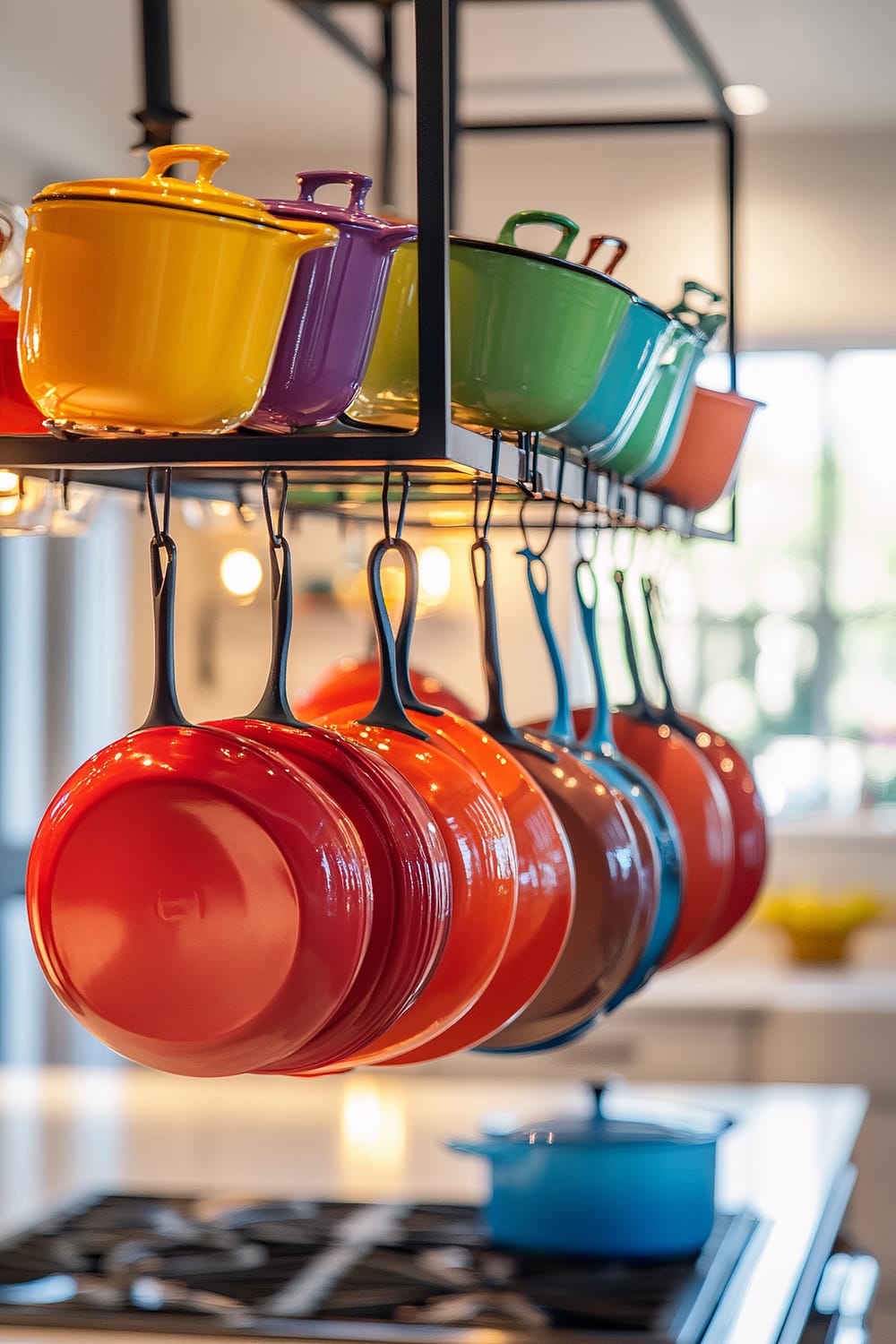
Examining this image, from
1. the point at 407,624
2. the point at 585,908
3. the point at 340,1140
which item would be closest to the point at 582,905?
the point at 585,908

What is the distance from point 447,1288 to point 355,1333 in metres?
0.14

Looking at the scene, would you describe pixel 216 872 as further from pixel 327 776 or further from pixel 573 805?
pixel 573 805

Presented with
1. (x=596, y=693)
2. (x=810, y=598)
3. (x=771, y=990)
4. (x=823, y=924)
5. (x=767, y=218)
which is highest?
(x=767, y=218)

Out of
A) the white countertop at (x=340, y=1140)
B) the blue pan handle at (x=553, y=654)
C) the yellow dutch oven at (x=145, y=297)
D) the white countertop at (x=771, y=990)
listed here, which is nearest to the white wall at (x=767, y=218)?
the white countertop at (x=771, y=990)

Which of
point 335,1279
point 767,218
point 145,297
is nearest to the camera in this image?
point 145,297

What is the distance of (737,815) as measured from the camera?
1.38 metres

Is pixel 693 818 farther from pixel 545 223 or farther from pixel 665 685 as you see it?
pixel 545 223

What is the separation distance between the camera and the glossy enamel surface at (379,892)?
76cm

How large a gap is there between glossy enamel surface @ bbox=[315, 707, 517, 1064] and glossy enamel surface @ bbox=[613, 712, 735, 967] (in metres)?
0.47

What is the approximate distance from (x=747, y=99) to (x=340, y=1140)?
2.52 meters

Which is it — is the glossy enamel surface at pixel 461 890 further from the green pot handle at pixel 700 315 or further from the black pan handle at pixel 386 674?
the green pot handle at pixel 700 315

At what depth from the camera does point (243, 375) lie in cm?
71

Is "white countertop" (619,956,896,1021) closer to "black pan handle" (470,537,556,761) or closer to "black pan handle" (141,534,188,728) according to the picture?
"black pan handle" (470,537,556,761)

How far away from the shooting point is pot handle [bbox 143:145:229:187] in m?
0.72
